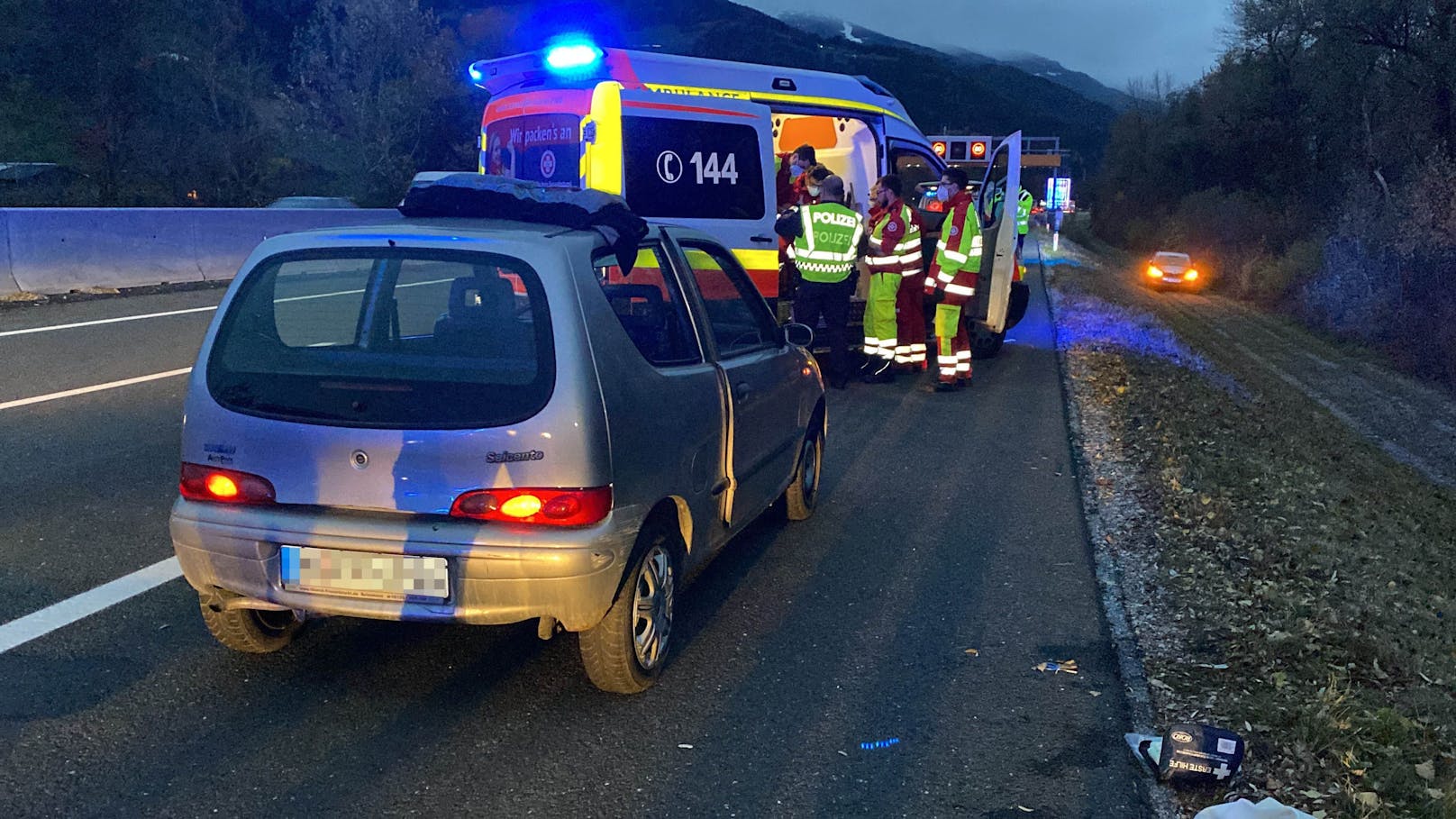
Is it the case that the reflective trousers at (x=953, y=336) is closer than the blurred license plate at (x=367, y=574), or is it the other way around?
the blurred license plate at (x=367, y=574)

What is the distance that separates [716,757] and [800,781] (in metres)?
0.29

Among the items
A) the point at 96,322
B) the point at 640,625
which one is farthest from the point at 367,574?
the point at 96,322

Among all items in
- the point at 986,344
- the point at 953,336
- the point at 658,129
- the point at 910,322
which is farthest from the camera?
the point at 986,344

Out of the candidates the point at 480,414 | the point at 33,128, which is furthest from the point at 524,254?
the point at 33,128

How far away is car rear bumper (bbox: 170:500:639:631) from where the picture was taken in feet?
11.5

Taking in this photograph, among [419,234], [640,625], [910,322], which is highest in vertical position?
[419,234]

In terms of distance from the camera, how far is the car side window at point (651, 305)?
4.05 metres

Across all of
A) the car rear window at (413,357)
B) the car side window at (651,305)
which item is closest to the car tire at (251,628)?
the car rear window at (413,357)

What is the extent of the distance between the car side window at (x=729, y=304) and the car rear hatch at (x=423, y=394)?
101cm

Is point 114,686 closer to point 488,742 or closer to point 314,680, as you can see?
point 314,680

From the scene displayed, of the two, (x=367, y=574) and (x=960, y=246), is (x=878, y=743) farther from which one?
(x=960, y=246)

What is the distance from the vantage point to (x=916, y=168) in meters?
12.4

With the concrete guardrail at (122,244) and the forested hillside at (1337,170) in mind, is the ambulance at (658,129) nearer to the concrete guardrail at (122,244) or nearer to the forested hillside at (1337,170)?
the concrete guardrail at (122,244)

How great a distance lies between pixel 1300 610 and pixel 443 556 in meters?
3.55
